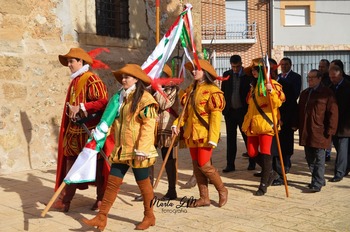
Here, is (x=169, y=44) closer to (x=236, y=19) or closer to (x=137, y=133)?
(x=137, y=133)

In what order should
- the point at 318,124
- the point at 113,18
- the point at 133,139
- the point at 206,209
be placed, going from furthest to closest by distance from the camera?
the point at 113,18 < the point at 318,124 < the point at 206,209 < the point at 133,139

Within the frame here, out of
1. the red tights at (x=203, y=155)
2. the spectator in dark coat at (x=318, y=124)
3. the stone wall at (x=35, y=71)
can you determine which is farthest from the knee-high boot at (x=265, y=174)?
the stone wall at (x=35, y=71)

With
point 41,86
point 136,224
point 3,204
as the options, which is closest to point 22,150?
point 41,86

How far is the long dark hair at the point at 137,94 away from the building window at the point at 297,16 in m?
25.7

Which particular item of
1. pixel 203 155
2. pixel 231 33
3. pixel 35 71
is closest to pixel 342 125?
pixel 203 155

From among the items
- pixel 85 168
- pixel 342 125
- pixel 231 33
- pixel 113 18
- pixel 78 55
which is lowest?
pixel 85 168

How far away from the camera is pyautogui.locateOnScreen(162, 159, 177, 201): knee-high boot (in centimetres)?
595

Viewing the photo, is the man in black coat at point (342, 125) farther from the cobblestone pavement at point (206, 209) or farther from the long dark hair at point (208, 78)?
the long dark hair at point (208, 78)

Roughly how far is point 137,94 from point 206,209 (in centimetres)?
166

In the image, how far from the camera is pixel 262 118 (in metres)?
6.18

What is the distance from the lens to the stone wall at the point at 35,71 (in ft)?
24.7

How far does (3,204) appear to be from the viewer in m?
5.82

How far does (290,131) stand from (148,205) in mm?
3065

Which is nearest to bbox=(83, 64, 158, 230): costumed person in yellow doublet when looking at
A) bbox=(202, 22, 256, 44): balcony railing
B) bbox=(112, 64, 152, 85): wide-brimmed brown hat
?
bbox=(112, 64, 152, 85): wide-brimmed brown hat
